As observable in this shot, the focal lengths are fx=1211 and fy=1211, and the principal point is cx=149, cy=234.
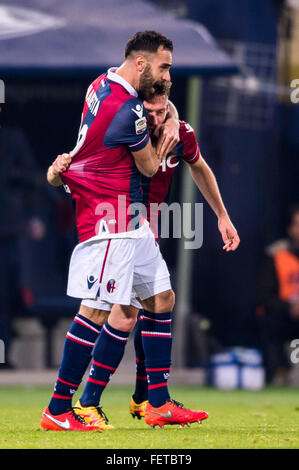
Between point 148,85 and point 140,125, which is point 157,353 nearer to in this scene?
point 140,125

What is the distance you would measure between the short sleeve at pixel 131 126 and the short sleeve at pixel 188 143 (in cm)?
54

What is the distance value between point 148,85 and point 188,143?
55 cm

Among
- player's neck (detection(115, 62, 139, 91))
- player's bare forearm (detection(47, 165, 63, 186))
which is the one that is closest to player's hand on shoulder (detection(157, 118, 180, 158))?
player's neck (detection(115, 62, 139, 91))

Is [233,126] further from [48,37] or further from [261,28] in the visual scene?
[48,37]

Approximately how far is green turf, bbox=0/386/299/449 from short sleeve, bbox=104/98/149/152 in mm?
1355

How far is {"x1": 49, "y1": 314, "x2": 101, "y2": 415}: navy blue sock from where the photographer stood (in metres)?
5.70

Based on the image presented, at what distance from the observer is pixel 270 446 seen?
16.8 feet

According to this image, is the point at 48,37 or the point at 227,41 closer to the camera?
the point at 48,37

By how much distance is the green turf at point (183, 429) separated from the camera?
5.17m

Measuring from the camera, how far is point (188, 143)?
6238mm

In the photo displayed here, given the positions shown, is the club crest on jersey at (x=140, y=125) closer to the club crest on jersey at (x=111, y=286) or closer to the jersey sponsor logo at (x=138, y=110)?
the jersey sponsor logo at (x=138, y=110)

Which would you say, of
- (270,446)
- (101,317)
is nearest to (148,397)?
(101,317)

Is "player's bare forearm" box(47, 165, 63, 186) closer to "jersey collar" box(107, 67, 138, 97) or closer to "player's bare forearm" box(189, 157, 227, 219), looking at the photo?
"jersey collar" box(107, 67, 138, 97)

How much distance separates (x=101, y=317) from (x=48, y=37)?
18.9ft
